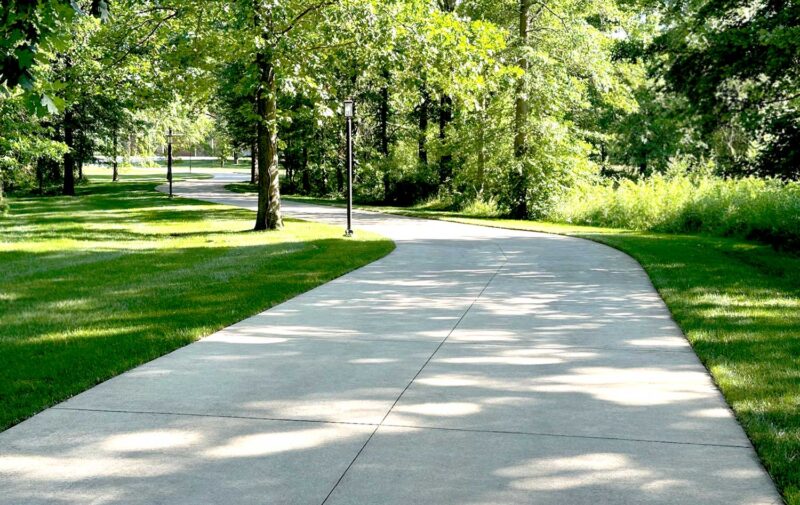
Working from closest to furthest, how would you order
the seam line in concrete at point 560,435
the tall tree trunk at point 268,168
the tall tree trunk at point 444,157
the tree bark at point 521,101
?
the seam line in concrete at point 560,435
the tall tree trunk at point 268,168
the tree bark at point 521,101
the tall tree trunk at point 444,157

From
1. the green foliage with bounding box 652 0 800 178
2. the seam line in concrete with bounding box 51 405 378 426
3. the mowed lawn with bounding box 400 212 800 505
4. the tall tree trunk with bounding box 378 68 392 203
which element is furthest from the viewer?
the tall tree trunk with bounding box 378 68 392 203

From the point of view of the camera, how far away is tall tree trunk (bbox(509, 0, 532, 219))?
26.2 metres

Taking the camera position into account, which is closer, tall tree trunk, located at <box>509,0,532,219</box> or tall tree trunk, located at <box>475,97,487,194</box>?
tall tree trunk, located at <box>509,0,532,219</box>

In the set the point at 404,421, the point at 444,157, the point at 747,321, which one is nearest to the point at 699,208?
the point at 747,321

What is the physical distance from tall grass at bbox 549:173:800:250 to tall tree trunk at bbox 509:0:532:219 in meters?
1.30

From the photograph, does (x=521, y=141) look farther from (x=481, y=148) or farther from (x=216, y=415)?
(x=216, y=415)

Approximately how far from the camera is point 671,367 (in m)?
6.57

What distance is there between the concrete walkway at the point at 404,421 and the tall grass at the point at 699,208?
10765 mm

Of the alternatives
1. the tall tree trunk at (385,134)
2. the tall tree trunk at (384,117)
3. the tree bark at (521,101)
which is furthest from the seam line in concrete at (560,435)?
the tall tree trunk at (384,117)

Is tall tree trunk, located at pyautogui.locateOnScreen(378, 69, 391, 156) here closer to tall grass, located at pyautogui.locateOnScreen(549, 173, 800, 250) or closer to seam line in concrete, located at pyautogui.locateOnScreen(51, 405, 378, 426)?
tall grass, located at pyautogui.locateOnScreen(549, 173, 800, 250)

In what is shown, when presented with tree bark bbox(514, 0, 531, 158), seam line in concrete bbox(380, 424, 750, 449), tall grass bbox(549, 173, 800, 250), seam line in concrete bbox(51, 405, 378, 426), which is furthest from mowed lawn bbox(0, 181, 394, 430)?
tall grass bbox(549, 173, 800, 250)

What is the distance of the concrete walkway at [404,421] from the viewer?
4.02 meters

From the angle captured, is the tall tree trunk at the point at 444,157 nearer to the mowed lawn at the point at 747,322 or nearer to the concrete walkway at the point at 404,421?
the mowed lawn at the point at 747,322

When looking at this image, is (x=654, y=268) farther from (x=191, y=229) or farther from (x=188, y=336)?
(x=191, y=229)
